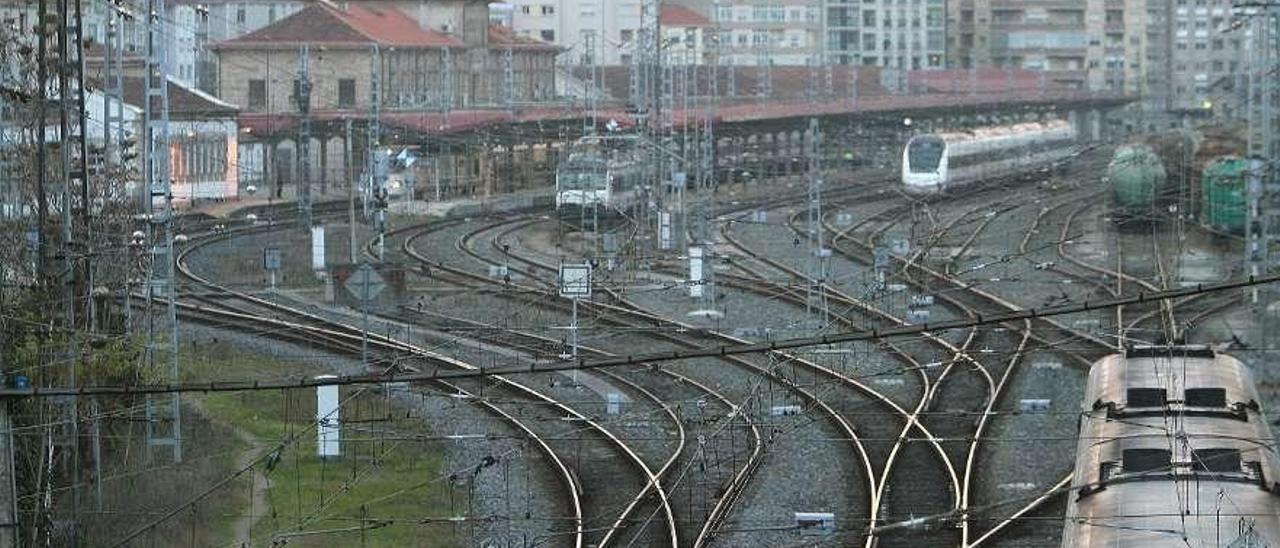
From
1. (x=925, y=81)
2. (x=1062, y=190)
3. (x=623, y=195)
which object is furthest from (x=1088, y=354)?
(x=925, y=81)

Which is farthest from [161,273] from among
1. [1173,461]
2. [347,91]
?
[347,91]

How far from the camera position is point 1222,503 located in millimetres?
10500

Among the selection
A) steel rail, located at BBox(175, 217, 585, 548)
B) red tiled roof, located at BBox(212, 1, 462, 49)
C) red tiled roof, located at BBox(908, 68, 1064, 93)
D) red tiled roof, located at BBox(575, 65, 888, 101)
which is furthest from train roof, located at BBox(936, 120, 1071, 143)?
steel rail, located at BBox(175, 217, 585, 548)

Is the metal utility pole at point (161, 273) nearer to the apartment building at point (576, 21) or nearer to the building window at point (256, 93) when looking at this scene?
the building window at point (256, 93)

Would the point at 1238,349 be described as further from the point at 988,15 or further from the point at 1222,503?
the point at 988,15

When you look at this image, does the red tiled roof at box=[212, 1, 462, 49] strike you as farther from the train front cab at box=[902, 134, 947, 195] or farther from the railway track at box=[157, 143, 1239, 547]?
the railway track at box=[157, 143, 1239, 547]

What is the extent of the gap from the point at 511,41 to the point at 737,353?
49.9m

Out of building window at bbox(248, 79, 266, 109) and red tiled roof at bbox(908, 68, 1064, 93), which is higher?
red tiled roof at bbox(908, 68, 1064, 93)

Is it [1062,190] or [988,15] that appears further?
[988,15]

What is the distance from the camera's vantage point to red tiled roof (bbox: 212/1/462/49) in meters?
48.5

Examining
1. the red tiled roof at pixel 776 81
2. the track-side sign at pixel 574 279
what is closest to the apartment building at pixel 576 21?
the red tiled roof at pixel 776 81

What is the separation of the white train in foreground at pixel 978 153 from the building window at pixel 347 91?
38.1ft

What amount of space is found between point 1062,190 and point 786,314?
21346 millimetres

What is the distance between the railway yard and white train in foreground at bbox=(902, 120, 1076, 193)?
24.1 ft
